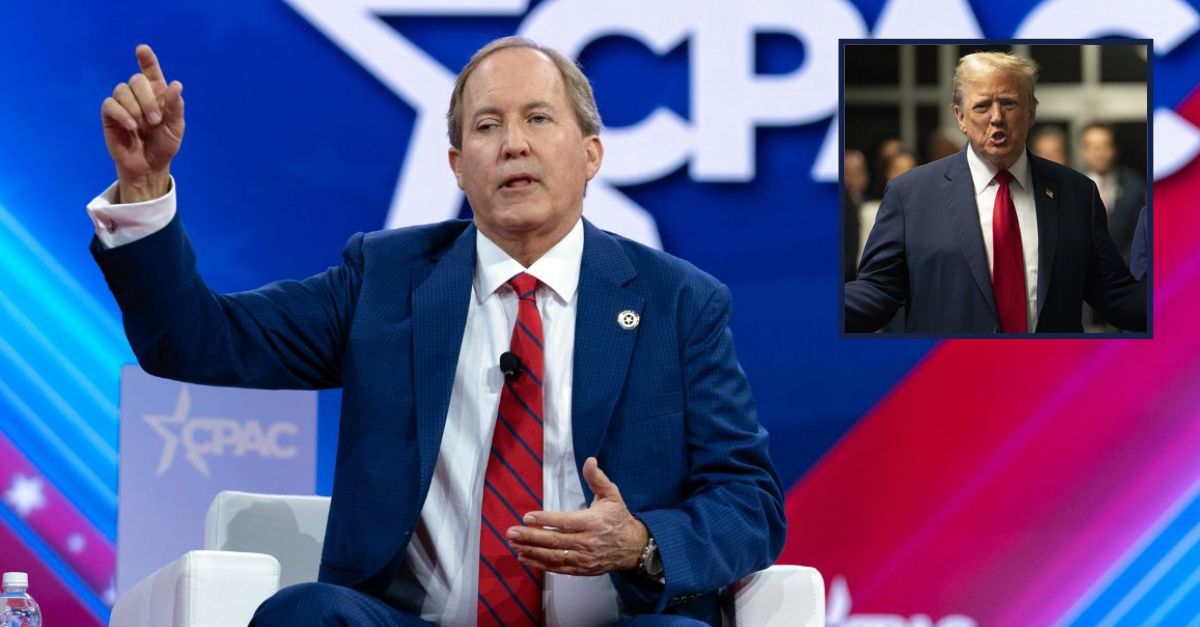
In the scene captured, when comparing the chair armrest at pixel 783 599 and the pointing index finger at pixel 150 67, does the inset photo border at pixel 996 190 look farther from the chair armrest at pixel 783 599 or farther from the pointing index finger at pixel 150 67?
the pointing index finger at pixel 150 67

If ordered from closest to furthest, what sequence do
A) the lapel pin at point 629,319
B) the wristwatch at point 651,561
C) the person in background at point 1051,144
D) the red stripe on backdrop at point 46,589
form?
1. the wristwatch at point 651,561
2. the lapel pin at point 629,319
3. the red stripe on backdrop at point 46,589
4. the person in background at point 1051,144

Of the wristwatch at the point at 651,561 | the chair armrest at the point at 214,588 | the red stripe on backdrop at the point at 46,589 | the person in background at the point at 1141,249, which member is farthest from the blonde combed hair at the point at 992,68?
the red stripe on backdrop at the point at 46,589

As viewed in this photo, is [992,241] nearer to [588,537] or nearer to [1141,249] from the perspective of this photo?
[1141,249]

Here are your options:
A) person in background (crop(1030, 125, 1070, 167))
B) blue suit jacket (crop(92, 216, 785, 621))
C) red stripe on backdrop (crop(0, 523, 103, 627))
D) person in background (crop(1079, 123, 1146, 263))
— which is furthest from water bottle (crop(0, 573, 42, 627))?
person in background (crop(1079, 123, 1146, 263))

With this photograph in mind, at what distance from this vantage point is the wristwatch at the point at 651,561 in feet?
7.54

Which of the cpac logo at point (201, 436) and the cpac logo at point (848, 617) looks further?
the cpac logo at point (848, 617)

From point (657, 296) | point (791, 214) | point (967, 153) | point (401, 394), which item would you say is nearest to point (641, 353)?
point (657, 296)

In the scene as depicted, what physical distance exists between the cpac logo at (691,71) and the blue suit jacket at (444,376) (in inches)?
62.7

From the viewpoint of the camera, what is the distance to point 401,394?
2443 millimetres

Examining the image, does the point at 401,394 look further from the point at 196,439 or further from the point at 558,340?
the point at 196,439

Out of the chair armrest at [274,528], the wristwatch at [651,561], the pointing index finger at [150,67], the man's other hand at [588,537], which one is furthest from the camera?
the chair armrest at [274,528]

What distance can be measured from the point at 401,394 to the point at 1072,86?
2514 millimetres

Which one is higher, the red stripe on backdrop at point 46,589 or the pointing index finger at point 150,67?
the pointing index finger at point 150,67

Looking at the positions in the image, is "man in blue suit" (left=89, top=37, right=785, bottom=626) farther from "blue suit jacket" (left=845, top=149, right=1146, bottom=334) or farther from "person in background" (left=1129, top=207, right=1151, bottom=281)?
"person in background" (left=1129, top=207, right=1151, bottom=281)
